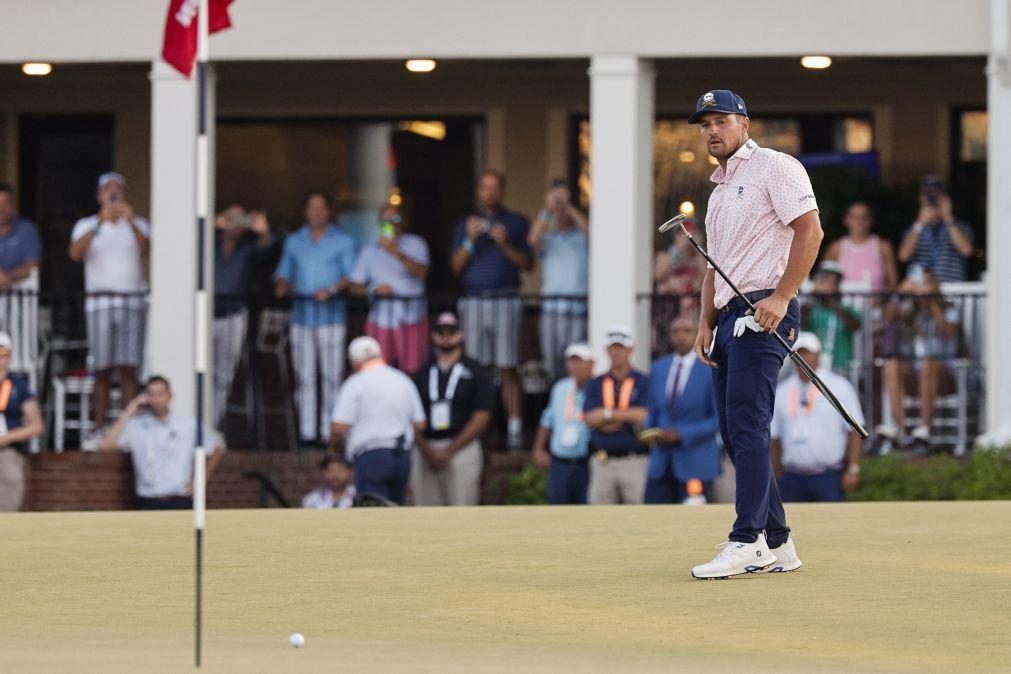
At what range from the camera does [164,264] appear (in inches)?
712

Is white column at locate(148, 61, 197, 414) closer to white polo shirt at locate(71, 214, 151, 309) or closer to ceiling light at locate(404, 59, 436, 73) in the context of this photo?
white polo shirt at locate(71, 214, 151, 309)

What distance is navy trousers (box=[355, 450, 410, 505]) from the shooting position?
16.2 m

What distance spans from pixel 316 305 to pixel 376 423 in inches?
84.6

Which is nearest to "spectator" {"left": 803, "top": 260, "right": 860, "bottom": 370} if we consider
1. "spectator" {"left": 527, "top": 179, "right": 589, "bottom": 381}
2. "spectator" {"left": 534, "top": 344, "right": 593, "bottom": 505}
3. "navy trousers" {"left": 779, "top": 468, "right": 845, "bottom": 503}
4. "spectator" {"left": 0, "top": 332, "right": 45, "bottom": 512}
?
"navy trousers" {"left": 779, "top": 468, "right": 845, "bottom": 503}

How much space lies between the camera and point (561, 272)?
18.3 meters

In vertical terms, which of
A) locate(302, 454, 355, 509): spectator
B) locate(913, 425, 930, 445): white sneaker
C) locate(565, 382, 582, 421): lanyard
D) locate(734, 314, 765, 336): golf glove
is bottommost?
locate(302, 454, 355, 509): spectator

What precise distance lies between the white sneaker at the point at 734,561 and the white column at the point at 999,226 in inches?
362

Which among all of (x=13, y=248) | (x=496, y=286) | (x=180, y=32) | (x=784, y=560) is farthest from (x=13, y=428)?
(x=784, y=560)

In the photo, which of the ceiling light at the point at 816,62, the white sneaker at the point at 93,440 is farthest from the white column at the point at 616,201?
the white sneaker at the point at 93,440

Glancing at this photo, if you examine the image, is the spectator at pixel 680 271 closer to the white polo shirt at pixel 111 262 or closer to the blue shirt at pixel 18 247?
the white polo shirt at pixel 111 262

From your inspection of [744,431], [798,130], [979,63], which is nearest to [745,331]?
[744,431]

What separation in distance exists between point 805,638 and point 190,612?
7.09 ft

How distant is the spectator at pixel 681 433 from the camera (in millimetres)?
15539

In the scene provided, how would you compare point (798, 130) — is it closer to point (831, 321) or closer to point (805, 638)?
point (831, 321)
